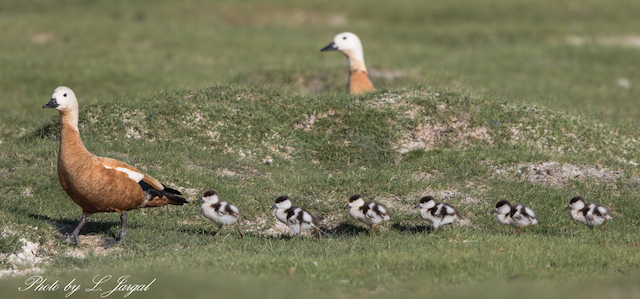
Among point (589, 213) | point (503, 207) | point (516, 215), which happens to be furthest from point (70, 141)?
point (589, 213)

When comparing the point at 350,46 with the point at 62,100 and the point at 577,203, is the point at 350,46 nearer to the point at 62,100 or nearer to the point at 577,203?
the point at 577,203

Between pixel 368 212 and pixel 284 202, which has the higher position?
pixel 284 202

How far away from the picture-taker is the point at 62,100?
8.50m

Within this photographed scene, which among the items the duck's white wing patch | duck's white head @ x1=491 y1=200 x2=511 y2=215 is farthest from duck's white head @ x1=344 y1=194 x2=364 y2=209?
the duck's white wing patch

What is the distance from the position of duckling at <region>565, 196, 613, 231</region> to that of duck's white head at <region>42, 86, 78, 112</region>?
7609 millimetres

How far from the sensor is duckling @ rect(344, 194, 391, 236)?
8.88m

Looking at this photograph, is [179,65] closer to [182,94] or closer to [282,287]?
[182,94]

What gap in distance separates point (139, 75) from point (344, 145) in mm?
11188

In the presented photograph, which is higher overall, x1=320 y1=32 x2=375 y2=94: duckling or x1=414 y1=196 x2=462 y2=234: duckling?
x1=320 y1=32 x2=375 y2=94: duckling

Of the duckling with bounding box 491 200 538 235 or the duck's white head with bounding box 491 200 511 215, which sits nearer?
the duckling with bounding box 491 200 538 235

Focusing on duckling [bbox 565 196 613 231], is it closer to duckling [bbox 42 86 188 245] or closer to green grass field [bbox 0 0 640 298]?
green grass field [bbox 0 0 640 298]

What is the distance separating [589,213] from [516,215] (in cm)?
110

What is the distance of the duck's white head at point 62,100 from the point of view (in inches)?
332

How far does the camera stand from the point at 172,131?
1289cm
